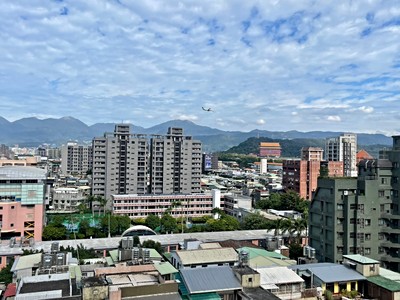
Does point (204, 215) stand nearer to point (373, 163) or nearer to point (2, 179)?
point (2, 179)

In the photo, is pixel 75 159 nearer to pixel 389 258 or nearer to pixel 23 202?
pixel 23 202

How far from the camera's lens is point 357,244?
28.2m

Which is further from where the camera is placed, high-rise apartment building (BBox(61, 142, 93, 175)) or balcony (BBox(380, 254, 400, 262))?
high-rise apartment building (BBox(61, 142, 93, 175))

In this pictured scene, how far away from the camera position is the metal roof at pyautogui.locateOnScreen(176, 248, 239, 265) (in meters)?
22.4

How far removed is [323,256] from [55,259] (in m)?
20.5

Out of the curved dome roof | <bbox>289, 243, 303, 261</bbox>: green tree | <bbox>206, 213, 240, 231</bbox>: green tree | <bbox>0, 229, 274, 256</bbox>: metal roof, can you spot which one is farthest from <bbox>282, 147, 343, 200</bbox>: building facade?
<bbox>289, 243, 303, 261</bbox>: green tree

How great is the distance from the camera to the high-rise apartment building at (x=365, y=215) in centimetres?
2842

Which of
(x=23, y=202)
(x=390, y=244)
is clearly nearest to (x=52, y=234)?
(x=23, y=202)

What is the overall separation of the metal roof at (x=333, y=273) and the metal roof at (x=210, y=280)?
6717 millimetres

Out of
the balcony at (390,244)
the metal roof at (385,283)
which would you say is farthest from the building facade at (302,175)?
the metal roof at (385,283)

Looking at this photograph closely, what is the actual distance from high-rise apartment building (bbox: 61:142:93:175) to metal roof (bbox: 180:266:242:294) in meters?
119

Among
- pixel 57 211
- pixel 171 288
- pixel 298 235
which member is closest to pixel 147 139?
pixel 57 211

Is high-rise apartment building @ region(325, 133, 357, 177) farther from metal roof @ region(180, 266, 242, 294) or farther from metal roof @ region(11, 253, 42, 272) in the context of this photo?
metal roof @ region(11, 253, 42, 272)

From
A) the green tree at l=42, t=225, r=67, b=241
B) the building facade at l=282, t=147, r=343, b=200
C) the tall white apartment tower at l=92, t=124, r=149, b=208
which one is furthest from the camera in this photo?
the building facade at l=282, t=147, r=343, b=200
